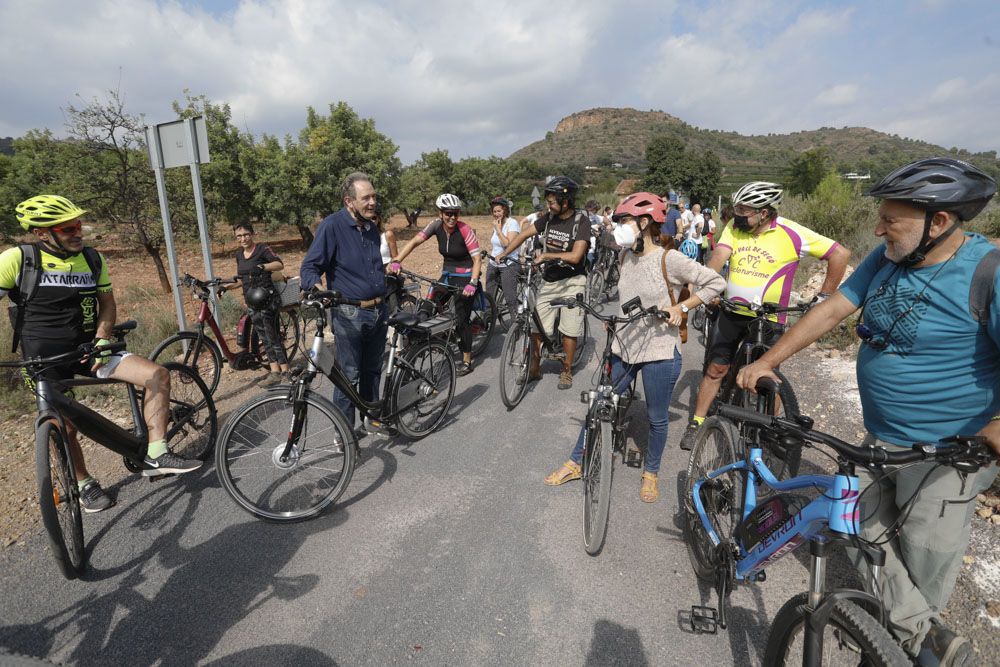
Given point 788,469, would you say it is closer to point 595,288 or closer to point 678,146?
point 595,288

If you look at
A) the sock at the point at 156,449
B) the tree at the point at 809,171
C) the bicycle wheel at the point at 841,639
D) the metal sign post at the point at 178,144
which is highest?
the tree at the point at 809,171

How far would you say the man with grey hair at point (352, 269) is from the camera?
388cm

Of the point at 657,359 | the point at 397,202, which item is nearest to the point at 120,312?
the point at 657,359

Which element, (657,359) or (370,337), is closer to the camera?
(657,359)

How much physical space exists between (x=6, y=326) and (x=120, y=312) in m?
4.80

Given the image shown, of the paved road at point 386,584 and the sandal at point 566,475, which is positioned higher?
the sandal at point 566,475

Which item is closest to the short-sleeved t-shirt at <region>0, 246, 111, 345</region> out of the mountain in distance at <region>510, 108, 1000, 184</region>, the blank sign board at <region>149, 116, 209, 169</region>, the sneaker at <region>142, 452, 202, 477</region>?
the sneaker at <region>142, 452, 202, 477</region>

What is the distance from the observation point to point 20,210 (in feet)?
9.58

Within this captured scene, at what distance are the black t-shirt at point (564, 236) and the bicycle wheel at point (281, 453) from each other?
295 centimetres

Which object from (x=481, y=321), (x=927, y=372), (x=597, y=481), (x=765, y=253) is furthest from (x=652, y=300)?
(x=481, y=321)

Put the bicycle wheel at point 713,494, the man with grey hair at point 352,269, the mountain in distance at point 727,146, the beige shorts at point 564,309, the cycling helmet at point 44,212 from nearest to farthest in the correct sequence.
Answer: the bicycle wheel at point 713,494 < the cycling helmet at point 44,212 < the man with grey hair at point 352,269 < the beige shorts at point 564,309 < the mountain in distance at point 727,146

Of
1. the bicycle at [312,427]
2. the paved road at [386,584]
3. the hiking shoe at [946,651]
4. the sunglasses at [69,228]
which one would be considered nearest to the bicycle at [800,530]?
the paved road at [386,584]

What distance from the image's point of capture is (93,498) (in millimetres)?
3359

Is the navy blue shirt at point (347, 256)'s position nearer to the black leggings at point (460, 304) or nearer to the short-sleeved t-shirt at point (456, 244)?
the short-sleeved t-shirt at point (456, 244)
